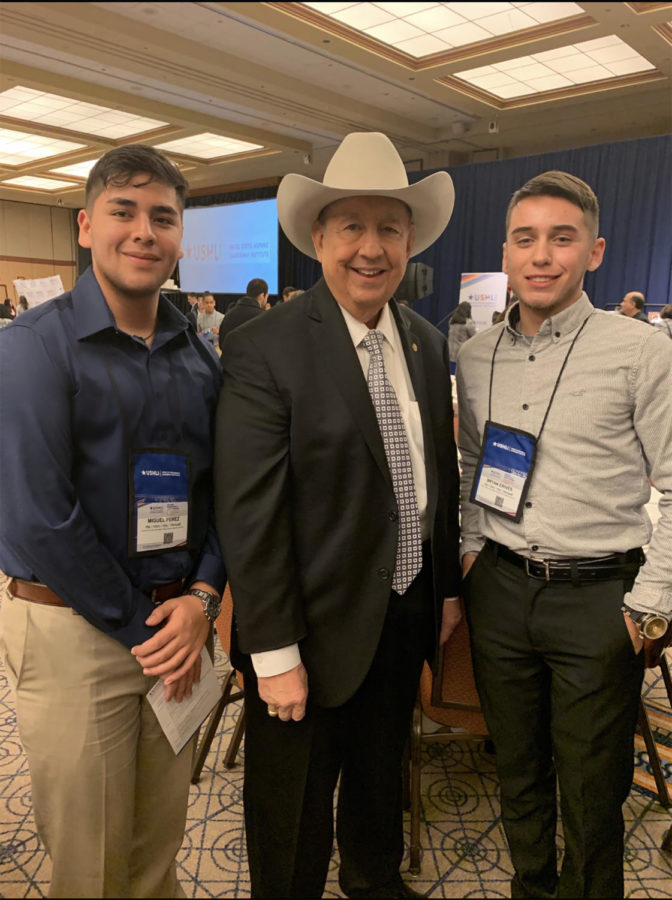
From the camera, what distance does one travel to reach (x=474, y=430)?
157cm

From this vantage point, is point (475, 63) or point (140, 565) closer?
point (140, 565)

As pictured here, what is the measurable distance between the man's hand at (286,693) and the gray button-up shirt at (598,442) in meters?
0.54

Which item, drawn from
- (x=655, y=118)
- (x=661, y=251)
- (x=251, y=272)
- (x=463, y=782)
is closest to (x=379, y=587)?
(x=463, y=782)

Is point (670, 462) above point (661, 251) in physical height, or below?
below

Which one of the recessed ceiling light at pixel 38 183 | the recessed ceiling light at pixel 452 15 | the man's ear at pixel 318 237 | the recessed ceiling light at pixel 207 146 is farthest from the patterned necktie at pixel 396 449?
the recessed ceiling light at pixel 38 183

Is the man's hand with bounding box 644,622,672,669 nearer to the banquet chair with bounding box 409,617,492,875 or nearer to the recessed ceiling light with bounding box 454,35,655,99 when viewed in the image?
the banquet chair with bounding box 409,617,492,875

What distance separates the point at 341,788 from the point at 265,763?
0.89 ft

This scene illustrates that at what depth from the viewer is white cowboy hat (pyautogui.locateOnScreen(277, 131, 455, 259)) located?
122 centimetres

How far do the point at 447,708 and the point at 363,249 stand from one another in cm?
124

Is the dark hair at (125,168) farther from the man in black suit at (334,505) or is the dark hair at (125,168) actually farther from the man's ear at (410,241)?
the man's ear at (410,241)

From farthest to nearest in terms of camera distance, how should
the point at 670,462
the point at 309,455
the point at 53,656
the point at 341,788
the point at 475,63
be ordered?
the point at 475,63 < the point at 341,788 < the point at 670,462 < the point at 309,455 < the point at 53,656

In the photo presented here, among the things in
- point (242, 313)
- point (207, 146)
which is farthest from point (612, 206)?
point (207, 146)

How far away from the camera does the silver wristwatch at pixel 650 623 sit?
128 centimetres

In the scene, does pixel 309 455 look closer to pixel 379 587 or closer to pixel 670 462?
pixel 379 587
